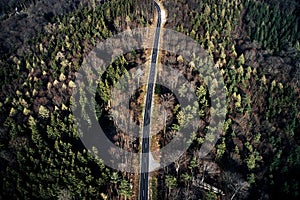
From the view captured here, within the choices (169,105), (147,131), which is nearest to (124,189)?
(147,131)

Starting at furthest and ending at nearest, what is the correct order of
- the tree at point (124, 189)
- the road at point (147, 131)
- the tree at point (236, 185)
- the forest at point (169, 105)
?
the road at point (147, 131) → the forest at point (169, 105) → the tree at point (124, 189) → the tree at point (236, 185)

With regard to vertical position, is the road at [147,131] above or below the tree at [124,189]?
above

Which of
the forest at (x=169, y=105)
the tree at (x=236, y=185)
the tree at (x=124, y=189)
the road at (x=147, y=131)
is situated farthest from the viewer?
the road at (x=147, y=131)

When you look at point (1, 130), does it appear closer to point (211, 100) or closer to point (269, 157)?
point (211, 100)

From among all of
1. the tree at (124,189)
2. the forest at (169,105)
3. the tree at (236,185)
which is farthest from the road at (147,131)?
the tree at (236,185)

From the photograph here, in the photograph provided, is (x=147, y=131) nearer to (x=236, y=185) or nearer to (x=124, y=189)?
(x=124, y=189)

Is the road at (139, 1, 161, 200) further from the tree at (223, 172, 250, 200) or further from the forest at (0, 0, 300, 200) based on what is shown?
the tree at (223, 172, 250, 200)

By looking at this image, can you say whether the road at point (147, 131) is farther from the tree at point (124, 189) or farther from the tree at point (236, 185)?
the tree at point (236, 185)

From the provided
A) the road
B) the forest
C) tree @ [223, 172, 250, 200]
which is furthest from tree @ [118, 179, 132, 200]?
tree @ [223, 172, 250, 200]
